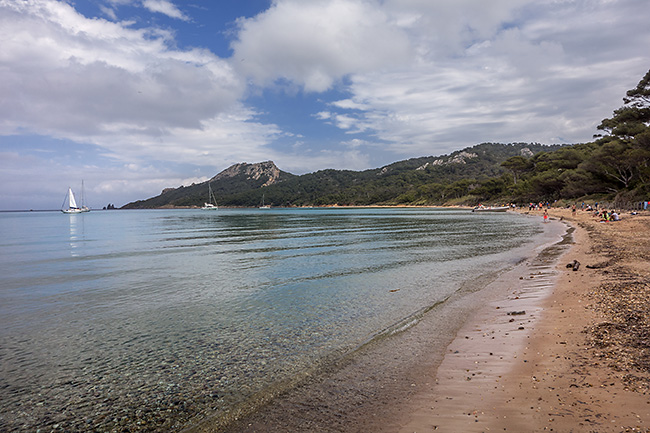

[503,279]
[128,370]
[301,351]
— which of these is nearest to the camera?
[128,370]

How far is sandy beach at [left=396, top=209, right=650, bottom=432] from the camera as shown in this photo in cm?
448

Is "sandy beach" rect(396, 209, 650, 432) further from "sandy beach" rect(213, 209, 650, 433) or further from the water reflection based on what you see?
the water reflection

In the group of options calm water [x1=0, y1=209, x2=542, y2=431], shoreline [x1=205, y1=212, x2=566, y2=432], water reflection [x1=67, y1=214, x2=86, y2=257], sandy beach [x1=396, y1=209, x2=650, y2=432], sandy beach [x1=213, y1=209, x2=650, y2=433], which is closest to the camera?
sandy beach [x1=396, y1=209, x2=650, y2=432]

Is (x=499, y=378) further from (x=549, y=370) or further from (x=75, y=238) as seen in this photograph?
(x=75, y=238)

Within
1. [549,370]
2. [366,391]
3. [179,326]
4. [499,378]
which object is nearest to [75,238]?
[179,326]

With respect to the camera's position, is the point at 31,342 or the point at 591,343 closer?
the point at 591,343

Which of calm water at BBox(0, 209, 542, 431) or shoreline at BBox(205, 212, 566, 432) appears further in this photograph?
calm water at BBox(0, 209, 542, 431)

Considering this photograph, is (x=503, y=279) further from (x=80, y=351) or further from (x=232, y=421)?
(x=80, y=351)

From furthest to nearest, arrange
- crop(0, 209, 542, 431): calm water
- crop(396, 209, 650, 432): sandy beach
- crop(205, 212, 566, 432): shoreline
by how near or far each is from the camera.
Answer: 1. crop(0, 209, 542, 431): calm water
2. crop(205, 212, 566, 432): shoreline
3. crop(396, 209, 650, 432): sandy beach

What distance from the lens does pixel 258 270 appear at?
18562 mm

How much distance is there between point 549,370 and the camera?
5.91 metres

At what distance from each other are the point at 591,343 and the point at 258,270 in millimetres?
14733

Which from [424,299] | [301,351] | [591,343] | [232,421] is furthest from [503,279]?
[232,421]

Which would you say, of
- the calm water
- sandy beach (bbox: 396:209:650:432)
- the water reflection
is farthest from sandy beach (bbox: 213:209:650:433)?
the water reflection
